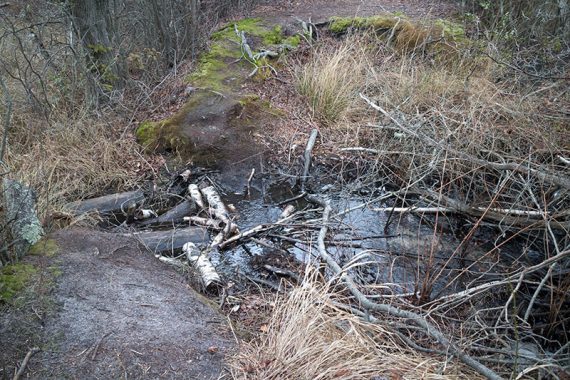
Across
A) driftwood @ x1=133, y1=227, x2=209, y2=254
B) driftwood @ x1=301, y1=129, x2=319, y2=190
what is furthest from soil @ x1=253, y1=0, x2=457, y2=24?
driftwood @ x1=133, y1=227, x2=209, y2=254

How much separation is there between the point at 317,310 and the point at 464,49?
4975 mm

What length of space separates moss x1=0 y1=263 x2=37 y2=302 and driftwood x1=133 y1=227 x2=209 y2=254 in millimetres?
1367

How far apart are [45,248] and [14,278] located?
37cm

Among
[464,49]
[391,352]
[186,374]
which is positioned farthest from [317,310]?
[464,49]

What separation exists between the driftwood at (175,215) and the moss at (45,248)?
5.03 ft

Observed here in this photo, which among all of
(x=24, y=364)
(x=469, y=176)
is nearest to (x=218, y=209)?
(x=469, y=176)

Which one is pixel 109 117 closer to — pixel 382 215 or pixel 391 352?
pixel 382 215

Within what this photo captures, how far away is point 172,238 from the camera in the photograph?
14.3 feet

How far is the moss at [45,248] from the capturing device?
3.14 meters

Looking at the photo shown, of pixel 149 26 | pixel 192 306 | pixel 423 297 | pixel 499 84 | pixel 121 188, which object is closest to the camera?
pixel 192 306

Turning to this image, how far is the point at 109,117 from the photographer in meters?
5.94

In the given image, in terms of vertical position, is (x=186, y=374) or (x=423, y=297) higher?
(x=186, y=374)

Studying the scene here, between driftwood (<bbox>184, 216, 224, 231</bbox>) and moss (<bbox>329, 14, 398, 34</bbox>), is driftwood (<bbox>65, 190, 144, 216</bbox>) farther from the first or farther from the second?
moss (<bbox>329, 14, 398, 34</bbox>)

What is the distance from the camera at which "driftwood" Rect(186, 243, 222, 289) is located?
3.73 m
